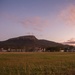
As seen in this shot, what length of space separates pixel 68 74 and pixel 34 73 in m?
2.78

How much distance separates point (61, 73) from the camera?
20.3 meters

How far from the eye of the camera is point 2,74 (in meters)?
19.4

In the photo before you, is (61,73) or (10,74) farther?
(61,73)

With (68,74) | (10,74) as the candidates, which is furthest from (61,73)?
(10,74)

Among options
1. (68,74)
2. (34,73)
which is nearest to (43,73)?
(34,73)

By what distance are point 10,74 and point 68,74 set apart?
469cm

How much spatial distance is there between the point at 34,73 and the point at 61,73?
227 centimetres

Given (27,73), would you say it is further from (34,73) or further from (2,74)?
(2,74)

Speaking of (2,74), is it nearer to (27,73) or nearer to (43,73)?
(27,73)

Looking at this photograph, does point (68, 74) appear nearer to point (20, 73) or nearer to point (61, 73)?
point (61, 73)

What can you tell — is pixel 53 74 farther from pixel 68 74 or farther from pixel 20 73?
pixel 20 73

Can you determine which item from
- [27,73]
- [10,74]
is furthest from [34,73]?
[10,74]

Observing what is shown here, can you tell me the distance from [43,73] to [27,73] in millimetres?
1336

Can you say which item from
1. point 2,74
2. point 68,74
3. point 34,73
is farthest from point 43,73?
Answer: point 2,74
